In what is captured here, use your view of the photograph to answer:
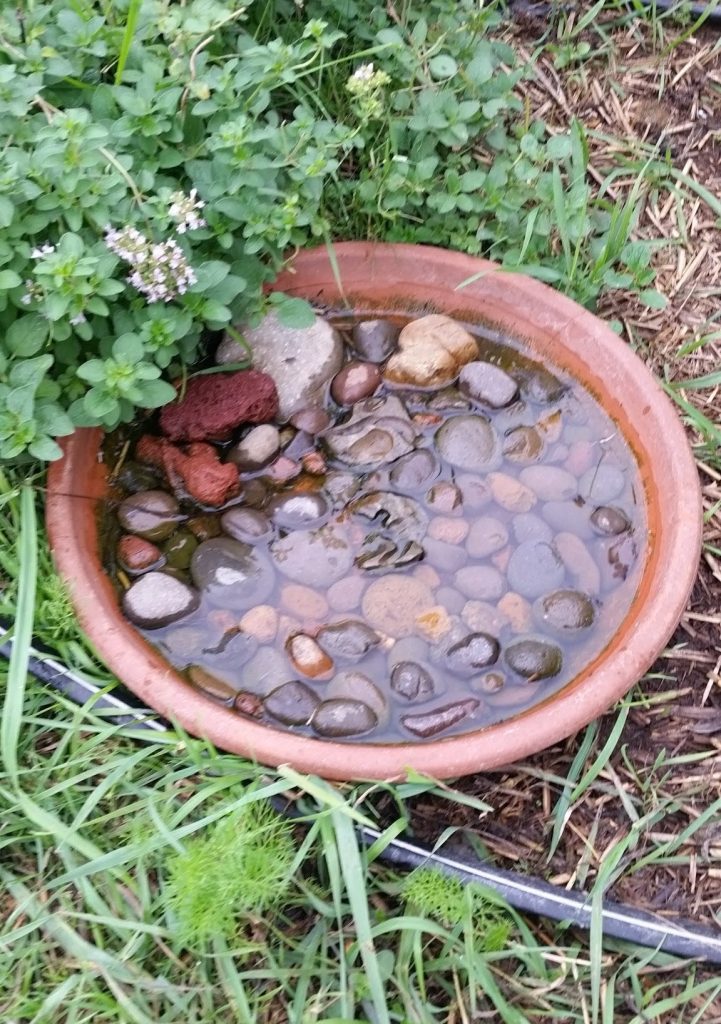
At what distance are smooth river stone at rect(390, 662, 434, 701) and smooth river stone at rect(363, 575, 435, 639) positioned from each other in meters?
0.08

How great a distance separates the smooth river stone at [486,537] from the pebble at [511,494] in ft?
0.15

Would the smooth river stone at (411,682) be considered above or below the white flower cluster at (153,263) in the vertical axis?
Result: below

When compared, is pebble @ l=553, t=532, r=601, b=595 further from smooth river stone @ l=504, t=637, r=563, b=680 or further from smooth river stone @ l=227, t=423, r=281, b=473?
smooth river stone @ l=227, t=423, r=281, b=473

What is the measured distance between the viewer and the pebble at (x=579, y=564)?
1789 mm

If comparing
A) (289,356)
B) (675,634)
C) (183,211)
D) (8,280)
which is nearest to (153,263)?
(183,211)

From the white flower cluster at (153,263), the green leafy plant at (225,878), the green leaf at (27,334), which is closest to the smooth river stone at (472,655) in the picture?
the green leafy plant at (225,878)

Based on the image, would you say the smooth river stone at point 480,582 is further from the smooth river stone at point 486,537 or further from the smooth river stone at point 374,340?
the smooth river stone at point 374,340

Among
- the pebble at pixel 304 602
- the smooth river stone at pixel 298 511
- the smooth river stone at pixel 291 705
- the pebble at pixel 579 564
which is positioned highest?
the pebble at pixel 579 564

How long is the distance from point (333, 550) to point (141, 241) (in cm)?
72

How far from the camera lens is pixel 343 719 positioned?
1.62 meters

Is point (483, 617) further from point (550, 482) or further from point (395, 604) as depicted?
point (550, 482)

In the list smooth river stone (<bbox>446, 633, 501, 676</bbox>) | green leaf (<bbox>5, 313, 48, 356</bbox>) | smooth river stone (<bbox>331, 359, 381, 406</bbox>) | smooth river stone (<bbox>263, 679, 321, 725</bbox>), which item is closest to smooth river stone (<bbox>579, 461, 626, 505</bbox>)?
smooth river stone (<bbox>446, 633, 501, 676</bbox>)

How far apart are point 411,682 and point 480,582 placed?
27 cm

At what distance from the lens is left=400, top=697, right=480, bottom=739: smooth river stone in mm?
1621
